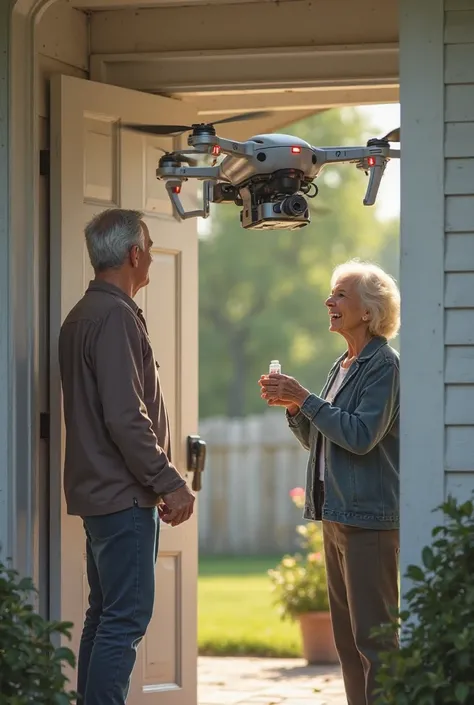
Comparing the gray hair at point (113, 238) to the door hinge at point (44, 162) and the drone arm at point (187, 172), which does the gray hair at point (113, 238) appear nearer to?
the drone arm at point (187, 172)

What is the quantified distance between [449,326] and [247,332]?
13.3 m

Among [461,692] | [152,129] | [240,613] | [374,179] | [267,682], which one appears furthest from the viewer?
[240,613]

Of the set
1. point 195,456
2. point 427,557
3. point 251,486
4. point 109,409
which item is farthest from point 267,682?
point 251,486

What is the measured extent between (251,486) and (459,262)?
352 inches

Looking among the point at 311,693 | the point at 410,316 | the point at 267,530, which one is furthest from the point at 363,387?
the point at 267,530

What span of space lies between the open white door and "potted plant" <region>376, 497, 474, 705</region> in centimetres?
156

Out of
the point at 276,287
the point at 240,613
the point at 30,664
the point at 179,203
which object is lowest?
the point at 240,613

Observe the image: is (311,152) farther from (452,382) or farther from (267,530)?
(267,530)

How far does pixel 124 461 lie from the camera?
384cm

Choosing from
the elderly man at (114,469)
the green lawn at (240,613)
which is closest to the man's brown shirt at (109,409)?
the elderly man at (114,469)

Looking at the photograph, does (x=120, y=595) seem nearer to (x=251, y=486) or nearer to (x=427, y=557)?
(x=427, y=557)

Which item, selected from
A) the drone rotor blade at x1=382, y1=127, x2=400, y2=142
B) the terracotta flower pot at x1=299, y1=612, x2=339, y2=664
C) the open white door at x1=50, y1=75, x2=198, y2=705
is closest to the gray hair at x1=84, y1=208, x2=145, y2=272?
the open white door at x1=50, y1=75, x2=198, y2=705

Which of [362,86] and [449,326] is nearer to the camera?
[449,326]

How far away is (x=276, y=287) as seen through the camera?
16438 mm
